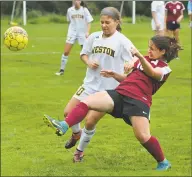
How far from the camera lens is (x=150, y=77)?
811 centimetres

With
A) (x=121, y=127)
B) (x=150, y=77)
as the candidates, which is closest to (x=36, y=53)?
(x=121, y=127)

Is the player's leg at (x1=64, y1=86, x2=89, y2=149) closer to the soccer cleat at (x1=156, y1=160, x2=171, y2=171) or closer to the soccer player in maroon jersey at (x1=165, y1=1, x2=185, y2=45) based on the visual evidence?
the soccer cleat at (x1=156, y1=160, x2=171, y2=171)

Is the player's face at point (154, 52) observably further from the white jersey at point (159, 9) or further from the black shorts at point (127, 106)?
the white jersey at point (159, 9)

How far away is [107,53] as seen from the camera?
354 inches

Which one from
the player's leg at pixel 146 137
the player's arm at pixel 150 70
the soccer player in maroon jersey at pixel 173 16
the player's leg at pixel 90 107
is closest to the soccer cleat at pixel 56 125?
the player's leg at pixel 90 107

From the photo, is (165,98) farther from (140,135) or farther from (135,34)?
(135,34)

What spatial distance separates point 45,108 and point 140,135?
6.18 metres

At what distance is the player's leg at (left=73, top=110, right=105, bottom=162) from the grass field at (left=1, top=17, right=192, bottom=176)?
0.16 m

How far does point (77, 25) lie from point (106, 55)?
32.2ft

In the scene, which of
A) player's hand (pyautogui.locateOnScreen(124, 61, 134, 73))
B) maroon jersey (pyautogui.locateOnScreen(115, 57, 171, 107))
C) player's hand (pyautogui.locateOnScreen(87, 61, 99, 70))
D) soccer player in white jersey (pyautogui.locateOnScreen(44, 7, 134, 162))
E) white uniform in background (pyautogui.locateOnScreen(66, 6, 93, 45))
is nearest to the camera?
maroon jersey (pyautogui.locateOnScreen(115, 57, 171, 107))

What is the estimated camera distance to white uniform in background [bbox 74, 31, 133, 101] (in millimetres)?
8969

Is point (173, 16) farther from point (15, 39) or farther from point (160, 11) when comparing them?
point (15, 39)

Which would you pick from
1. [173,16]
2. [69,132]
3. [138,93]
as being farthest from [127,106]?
[173,16]

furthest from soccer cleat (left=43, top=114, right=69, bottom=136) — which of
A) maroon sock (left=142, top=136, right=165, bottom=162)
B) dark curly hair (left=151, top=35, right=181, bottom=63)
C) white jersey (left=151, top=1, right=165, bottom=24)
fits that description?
white jersey (left=151, top=1, right=165, bottom=24)
